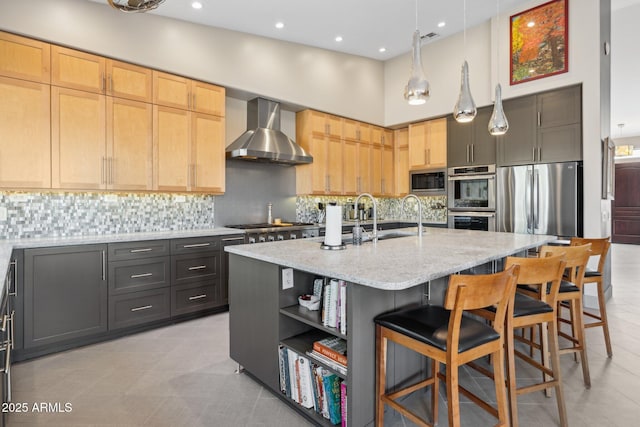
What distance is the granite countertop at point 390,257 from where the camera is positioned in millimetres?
1613

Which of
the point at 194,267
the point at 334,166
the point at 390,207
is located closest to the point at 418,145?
the point at 390,207

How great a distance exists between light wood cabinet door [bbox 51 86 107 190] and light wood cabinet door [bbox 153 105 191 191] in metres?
0.49

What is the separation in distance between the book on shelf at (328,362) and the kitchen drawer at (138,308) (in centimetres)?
212

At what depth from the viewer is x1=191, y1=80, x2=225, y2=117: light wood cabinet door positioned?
3957mm

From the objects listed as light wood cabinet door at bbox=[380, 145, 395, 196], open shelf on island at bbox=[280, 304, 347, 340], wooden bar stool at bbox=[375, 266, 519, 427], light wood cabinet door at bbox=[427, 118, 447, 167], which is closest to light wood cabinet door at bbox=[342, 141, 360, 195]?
light wood cabinet door at bbox=[380, 145, 395, 196]

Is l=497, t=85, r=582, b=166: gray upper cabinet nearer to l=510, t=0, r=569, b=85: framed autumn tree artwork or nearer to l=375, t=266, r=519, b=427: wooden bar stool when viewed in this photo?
l=510, t=0, r=569, b=85: framed autumn tree artwork

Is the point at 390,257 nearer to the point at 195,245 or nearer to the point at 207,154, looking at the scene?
the point at 195,245

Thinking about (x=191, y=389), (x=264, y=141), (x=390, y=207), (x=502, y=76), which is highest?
(x=502, y=76)

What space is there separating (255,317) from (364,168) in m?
4.01

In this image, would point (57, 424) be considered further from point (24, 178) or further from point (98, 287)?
point (24, 178)

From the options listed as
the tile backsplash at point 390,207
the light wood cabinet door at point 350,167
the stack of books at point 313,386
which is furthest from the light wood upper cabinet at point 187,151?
the stack of books at point 313,386

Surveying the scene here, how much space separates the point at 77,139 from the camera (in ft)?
10.5

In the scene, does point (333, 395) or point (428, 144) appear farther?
point (428, 144)

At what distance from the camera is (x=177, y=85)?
3824mm
